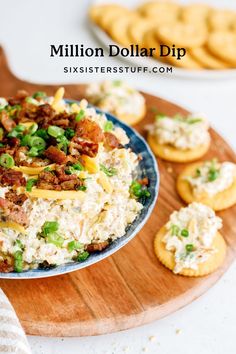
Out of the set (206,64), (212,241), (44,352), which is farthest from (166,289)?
(206,64)

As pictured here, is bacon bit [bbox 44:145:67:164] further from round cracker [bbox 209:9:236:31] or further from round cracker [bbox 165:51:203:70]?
round cracker [bbox 209:9:236:31]

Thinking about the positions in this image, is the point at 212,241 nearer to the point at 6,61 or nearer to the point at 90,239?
the point at 90,239

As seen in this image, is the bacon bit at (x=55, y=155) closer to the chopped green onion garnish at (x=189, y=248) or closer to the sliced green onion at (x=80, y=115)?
the sliced green onion at (x=80, y=115)

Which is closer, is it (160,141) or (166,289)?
(166,289)

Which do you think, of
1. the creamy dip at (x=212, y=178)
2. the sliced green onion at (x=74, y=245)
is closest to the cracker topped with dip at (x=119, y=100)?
the creamy dip at (x=212, y=178)

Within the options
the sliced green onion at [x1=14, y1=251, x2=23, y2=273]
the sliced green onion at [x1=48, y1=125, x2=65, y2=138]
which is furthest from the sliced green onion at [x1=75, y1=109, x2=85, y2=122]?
the sliced green onion at [x1=14, y1=251, x2=23, y2=273]
